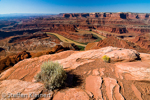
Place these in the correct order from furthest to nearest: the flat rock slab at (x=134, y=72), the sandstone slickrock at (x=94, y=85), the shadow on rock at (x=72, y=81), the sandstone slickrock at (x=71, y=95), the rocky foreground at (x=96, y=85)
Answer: the flat rock slab at (x=134, y=72) → the shadow on rock at (x=72, y=81) → the sandstone slickrock at (x=94, y=85) → the rocky foreground at (x=96, y=85) → the sandstone slickrock at (x=71, y=95)

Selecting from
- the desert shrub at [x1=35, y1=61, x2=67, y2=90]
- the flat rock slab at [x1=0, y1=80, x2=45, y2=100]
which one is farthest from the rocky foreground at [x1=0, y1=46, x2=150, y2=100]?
the desert shrub at [x1=35, y1=61, x2=67, y2=90]

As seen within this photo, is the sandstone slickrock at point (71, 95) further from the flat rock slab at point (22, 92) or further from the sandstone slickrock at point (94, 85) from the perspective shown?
the flat rock slab at point (22, 92)

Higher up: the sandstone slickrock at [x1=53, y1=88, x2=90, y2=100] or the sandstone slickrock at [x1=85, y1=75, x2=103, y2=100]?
the sandstone slickrock at [x1=53, y1=88, x2=90, y2=100]

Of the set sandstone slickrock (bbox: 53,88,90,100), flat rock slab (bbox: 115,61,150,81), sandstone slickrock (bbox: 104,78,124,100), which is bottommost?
sandstone slickrock (bbox: 104,78,124,100)

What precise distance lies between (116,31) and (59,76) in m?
69.0

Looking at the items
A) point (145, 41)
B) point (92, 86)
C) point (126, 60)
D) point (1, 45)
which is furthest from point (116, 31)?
point (1, 45)

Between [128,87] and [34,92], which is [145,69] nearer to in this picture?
[128,87]

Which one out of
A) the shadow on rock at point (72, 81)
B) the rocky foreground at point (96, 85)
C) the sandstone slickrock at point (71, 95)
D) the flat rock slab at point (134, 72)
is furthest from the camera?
the flat rock slab at point (134, 72)

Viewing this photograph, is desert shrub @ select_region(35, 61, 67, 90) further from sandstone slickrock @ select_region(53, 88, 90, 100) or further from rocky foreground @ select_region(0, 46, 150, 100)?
sandstone slickrock @ select_region(53, 88, 90, 100)

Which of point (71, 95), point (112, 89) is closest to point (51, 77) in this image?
point (71, 95)

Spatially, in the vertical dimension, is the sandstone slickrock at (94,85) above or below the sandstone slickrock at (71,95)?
below

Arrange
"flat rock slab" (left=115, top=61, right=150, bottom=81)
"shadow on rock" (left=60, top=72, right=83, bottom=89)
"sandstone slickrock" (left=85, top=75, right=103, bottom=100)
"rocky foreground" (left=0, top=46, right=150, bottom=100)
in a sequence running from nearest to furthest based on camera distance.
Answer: "rocky foreground" (left=0, top=46, right=150, bottom=100), "sandstone slickrock" (left=85, top=75, right=103, bottom=100), "shadow on rock" (left=60, top=72, right=83, bottom=89), "flat rock slab" (left=115, top=61, right=150, bottom=81)

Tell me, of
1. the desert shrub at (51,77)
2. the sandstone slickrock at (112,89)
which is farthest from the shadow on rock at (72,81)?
the sandstone slickrock at (112,89)

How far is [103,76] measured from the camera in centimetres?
542
